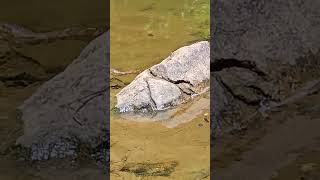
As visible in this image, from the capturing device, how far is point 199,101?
19.0ft

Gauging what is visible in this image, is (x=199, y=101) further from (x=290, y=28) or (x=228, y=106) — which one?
(x=290, y=28)

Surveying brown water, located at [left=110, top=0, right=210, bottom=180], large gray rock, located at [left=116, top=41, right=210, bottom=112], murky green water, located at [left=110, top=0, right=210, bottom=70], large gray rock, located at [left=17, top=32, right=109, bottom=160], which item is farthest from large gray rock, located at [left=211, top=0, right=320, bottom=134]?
large gray rock, located at [left=17, top=32, right=109, bottom=160]

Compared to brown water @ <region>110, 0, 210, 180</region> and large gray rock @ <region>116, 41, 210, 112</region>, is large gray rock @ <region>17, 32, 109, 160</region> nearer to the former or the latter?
brown water @ <region>110, 0, 210, 180</region>

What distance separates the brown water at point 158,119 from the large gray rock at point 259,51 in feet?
1.07

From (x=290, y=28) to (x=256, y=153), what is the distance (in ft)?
6.14

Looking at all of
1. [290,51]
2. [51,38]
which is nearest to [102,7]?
[51,38]

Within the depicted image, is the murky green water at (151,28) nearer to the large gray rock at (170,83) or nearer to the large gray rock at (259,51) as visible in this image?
the large gray rock at (170,83)

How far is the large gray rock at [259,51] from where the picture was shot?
18.9ft

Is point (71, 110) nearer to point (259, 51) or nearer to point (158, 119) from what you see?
point (158, 119)

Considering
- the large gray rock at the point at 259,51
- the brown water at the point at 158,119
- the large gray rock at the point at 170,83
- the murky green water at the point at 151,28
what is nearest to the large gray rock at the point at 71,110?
the brown water at the point at 158,119

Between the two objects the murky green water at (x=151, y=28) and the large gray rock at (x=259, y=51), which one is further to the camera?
the murky green water at (x=151, y=28)

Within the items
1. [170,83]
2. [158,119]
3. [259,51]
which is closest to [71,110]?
[158,119]

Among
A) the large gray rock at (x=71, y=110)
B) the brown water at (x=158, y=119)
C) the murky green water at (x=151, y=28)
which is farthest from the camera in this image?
the murky green water at (x=151, y=28)

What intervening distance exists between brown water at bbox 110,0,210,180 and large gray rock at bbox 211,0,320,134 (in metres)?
0.33
